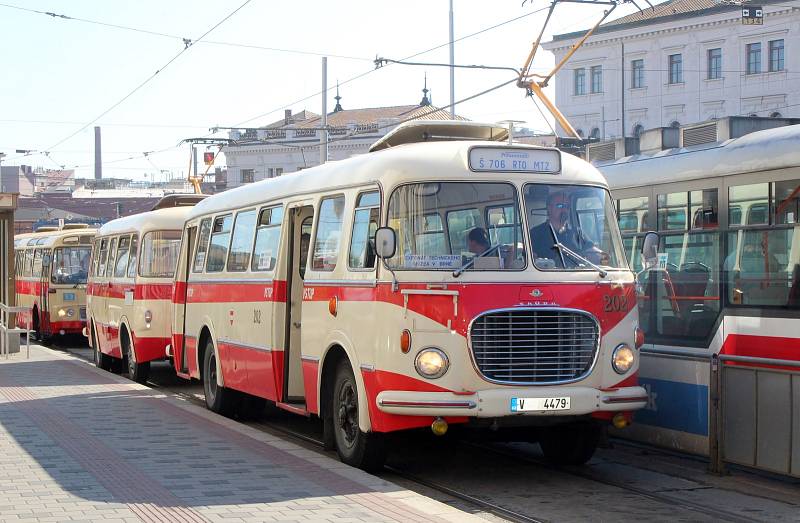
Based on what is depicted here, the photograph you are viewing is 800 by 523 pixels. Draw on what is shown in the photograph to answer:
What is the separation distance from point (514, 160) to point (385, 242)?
145 centimetres

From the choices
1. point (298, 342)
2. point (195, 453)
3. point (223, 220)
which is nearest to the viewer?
point (195, 453)

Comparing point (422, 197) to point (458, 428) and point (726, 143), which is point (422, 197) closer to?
point (458, 428)

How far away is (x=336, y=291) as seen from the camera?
11.7 metres

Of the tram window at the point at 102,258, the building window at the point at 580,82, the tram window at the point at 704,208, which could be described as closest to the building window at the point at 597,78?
the building window at the point at 580,82

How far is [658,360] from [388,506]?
14.6ft

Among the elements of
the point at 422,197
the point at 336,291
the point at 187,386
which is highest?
the point at 422,197

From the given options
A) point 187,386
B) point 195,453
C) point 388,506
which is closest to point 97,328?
point 187,386

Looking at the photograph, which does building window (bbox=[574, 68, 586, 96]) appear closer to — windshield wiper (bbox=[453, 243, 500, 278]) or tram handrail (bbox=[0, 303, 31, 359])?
tram handrail (bbox=[0, 303, 31, 359])

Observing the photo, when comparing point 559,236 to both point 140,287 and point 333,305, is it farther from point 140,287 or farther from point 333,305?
point 140,287

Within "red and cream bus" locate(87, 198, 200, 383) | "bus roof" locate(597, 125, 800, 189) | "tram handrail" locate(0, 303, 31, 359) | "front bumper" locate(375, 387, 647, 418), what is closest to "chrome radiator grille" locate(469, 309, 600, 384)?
"front bumper" locate(375, 387, 647, 418)

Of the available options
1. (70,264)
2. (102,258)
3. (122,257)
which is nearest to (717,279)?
(122,257)

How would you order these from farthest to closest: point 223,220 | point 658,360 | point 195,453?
1. point 223,220
2. point 658,360
3. point 195,453

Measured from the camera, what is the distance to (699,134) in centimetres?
1388

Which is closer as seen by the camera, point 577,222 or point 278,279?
point 577,222
